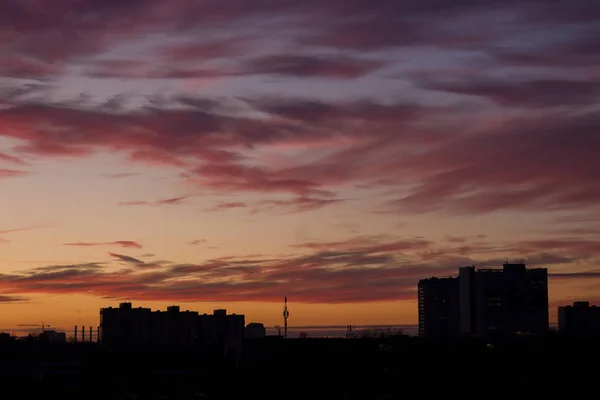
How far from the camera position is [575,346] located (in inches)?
7854

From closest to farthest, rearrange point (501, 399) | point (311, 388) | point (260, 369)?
point (501, 399) < point (311, 388) < point (260, 369)

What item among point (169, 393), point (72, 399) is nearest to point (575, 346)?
point (169, 393)

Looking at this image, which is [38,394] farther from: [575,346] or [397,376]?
[575,346]

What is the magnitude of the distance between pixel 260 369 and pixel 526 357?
52.8 metres

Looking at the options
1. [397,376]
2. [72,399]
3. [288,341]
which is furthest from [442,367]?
[72,399]

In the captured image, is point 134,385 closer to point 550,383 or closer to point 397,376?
point 397,376

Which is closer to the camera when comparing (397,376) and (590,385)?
(590,385)

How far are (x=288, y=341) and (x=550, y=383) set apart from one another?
56.8 metres

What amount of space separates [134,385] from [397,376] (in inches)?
2156

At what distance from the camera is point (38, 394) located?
178000 millimetres

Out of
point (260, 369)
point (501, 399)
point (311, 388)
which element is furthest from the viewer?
point (260, 369)

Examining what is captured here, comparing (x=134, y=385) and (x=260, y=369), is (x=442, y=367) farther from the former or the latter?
(x=134, y=385)

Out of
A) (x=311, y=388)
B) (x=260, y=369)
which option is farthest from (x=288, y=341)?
(x=311, y=388)

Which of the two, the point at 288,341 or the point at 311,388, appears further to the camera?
the point at 288,341
